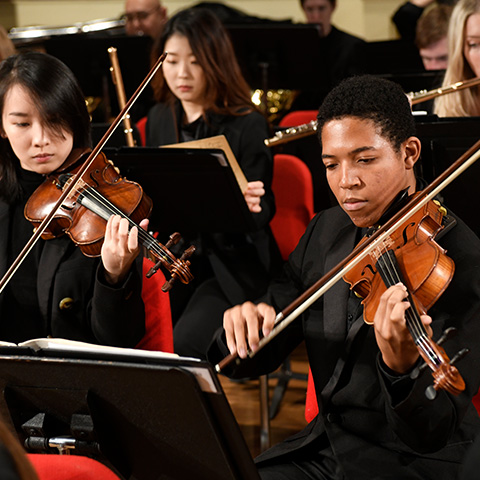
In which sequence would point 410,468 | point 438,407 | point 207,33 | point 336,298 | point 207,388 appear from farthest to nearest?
point 207,33 < point 336,298 < point 410,468 < point 438,407 < point 207,388

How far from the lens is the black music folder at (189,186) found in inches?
71.9

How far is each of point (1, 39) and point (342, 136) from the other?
6.37 ft

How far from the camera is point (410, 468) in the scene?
112cm

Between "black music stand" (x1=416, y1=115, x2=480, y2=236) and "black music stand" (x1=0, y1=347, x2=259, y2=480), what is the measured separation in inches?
35.9

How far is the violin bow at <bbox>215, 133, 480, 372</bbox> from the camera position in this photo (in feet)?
3.57

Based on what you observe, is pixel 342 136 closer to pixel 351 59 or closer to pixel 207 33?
pixel 207 33

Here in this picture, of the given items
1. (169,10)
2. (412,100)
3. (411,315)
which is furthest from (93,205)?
(169,10)

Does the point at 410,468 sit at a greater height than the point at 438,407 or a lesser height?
lesser

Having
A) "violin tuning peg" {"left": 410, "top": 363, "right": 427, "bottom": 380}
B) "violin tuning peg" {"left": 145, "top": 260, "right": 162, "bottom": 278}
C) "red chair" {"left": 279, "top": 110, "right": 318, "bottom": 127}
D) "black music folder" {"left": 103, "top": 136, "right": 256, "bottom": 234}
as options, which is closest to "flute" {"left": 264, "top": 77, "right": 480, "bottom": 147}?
"black music folder" {"left": 103, "top": 136, "right": 256, "bottom": 234}

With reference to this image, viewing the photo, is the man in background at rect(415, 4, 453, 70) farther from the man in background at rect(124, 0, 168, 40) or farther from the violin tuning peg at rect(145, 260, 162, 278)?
the violin tuning peg at rect(145, 260, 162, 278)

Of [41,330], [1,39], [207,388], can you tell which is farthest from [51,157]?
[1,39]

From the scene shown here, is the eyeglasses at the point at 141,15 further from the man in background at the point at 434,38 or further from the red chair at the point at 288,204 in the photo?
the red chair at the point at 288,204

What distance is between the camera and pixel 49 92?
5.16 feet

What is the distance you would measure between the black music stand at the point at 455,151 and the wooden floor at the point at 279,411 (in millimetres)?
883
